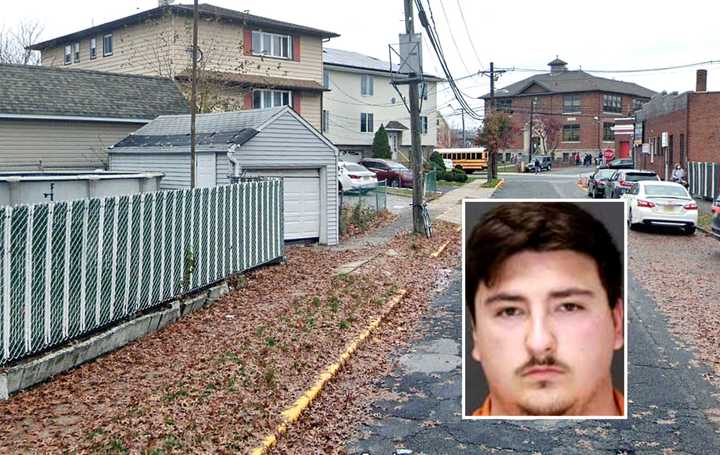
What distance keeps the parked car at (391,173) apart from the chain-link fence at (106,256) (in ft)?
96.6

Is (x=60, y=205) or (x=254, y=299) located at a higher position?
(x=60, y=205)

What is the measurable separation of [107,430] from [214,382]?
63.6 inches

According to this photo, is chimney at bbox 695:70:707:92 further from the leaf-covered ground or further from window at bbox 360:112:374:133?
the leaf-covered ground

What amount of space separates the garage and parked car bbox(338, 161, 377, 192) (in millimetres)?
13161

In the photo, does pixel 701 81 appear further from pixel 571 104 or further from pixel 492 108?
pixel 571 104

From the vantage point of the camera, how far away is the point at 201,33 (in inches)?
1374

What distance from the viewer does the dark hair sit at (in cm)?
311

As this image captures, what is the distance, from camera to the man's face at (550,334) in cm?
304

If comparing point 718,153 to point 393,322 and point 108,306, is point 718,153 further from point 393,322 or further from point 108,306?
point 108,306

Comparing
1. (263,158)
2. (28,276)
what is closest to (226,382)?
(28,276)

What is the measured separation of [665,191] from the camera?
78.7 ft

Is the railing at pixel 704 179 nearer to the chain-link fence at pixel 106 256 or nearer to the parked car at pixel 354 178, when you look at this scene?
the parked car at pixel 354 178

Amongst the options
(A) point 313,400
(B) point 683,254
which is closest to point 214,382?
(A) point 313,400

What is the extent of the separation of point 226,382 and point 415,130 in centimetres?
1465
